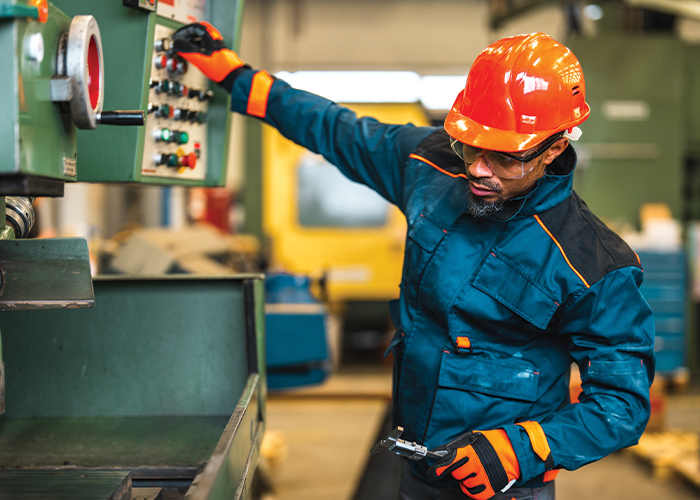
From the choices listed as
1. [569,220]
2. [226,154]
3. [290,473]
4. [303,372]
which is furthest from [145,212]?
[569,220]

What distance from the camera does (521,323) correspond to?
1.20 m

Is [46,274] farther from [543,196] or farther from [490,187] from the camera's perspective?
[543,196]

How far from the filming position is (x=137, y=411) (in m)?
1.41

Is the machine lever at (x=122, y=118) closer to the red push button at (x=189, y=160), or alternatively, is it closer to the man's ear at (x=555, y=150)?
the red push button at (x=189, y=160)

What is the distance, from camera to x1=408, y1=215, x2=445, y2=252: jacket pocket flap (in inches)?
48.9

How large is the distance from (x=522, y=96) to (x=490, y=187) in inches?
6.4

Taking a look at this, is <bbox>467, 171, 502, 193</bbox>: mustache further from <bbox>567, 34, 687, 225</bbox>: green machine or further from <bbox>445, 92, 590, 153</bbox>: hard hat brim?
<bbox>567, 34, 687, 225</bbox>: green machine

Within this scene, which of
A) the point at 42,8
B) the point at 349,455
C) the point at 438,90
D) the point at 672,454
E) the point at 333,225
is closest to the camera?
the point at 42,8

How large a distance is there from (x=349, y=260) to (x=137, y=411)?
10.9 feet

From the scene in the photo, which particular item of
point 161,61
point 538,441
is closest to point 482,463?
point 538,441

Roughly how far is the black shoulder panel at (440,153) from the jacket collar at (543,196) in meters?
0.16

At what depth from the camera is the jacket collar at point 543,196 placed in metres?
1.17

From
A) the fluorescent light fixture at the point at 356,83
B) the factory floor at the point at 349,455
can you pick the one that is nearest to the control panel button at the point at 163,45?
the factory floor at the point at 349,455

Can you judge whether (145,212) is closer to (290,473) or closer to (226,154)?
(290,473)
